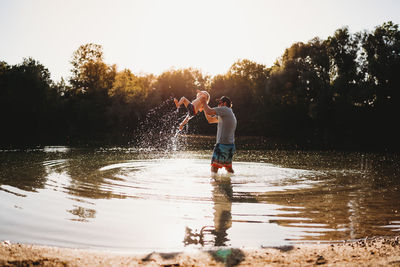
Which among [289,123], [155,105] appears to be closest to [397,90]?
[289,123]

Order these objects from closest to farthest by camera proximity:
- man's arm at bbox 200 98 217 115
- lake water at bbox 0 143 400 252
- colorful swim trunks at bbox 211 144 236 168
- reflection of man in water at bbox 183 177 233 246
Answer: reflection of man in water at bbox 183 177 233 246, lake water at bbox 0 143 400 252, man's arm at bbox 200 98 217 115, colorful swim trunks at bbox 211 144 236 168

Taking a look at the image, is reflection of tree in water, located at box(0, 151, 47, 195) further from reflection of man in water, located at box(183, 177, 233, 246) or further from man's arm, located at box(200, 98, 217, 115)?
man's arm, located at box(200, 98, 217, 115)

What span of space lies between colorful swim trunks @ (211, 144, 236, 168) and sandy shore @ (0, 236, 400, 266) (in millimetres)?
5812

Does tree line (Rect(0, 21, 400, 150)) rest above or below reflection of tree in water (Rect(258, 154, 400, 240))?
above

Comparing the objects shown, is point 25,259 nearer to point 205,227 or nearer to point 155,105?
point 205,227

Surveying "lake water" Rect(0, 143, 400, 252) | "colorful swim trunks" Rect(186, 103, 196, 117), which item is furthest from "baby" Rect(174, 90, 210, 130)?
"lake water" Rect(0, 143, 400, 252)

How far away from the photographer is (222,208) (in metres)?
6.57

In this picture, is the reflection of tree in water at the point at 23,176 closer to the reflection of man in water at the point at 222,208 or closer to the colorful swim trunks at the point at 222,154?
the reflection of man in water at the point at 222,208

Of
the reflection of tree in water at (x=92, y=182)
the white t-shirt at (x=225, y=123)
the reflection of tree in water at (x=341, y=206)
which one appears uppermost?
the white t-shirt at (x=225, y=123)

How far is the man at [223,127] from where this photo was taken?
986 cm

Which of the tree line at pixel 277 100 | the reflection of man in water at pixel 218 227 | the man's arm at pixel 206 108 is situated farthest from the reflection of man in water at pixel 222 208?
the tree line at pixel 277 100

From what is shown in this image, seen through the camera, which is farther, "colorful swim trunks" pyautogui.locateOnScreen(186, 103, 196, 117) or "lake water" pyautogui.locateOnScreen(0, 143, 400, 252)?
"colorful swim trunks" pyautogui.locateOnScreen(186, 103, 196, 117)

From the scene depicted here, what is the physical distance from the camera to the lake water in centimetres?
489

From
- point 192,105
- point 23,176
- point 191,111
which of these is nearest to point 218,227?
point 191,111
